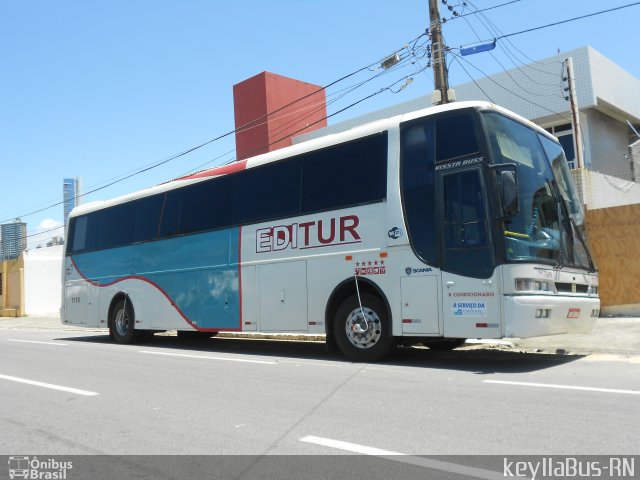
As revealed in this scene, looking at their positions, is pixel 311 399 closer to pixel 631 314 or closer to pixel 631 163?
pixel 631 314

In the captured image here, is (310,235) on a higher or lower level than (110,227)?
lower

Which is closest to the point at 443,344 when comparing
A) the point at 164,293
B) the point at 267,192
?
the point at 267,192

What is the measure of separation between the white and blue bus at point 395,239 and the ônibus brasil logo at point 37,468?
5.17m

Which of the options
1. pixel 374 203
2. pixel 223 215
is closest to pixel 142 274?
pixel 223 215

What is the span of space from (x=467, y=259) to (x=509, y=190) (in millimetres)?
1102

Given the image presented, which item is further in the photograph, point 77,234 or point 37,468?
point 77,234

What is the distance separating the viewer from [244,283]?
36.2ft

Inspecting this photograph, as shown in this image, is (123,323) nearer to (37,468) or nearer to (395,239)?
(395,239)

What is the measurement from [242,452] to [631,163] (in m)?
25.2

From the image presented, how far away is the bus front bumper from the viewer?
24.0 ft

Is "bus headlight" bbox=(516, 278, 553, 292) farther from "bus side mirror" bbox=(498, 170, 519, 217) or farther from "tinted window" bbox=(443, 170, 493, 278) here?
"bus side mirror" bbox=(498, 170, 519, 217)

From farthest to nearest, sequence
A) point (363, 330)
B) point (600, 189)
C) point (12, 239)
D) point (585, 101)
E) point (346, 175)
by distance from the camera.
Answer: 1. point (12, 239)
2. point (585, 101)
3. point (600, 189)
4. point (346, 175)
5. point (363, 330)

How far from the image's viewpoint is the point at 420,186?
27.6 ft

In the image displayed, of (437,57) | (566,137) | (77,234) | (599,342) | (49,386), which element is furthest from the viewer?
(566,137)
